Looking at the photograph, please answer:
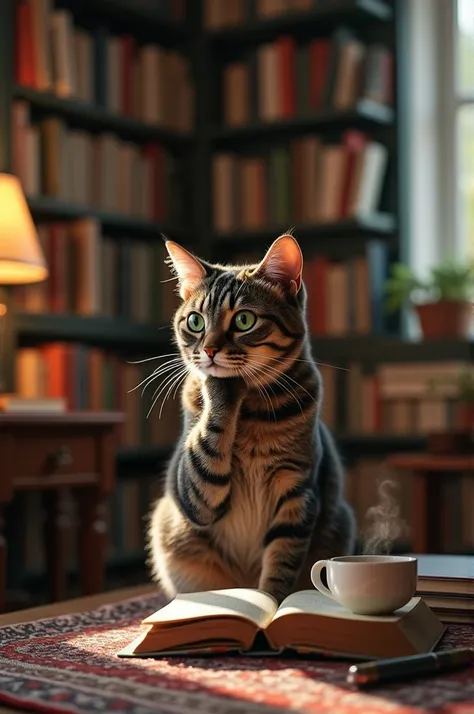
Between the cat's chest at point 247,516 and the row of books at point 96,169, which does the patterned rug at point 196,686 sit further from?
the row of books at point 96,169

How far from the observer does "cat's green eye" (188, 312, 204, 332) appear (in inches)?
54.4

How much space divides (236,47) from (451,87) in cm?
86

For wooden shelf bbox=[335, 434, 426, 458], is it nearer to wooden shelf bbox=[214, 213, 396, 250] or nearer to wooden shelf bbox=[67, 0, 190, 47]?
wooden shelf bbox=[214, 213, 396, 250]

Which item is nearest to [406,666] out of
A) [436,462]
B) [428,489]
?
[436,462]

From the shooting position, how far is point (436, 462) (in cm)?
299

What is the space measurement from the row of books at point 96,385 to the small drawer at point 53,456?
0.25 metres

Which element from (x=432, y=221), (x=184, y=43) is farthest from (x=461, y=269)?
(x=184, y=43)

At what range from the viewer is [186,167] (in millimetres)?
3943

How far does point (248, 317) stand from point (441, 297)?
223 cm

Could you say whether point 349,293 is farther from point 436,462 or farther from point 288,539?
point 288,539

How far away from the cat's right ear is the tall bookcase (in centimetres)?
180

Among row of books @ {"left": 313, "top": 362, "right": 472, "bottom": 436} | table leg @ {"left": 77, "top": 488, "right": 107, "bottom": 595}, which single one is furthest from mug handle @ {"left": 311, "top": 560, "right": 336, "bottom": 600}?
row of books @ {"left": 313, "top": 362, "right": 472, "bottom": 436}

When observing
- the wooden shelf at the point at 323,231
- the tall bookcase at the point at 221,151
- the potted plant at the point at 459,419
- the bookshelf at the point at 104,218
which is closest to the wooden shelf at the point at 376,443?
the tall bookcase at the point at 221,151

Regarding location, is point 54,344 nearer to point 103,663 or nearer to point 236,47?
point 236,47
